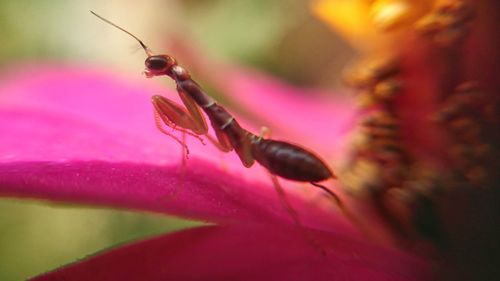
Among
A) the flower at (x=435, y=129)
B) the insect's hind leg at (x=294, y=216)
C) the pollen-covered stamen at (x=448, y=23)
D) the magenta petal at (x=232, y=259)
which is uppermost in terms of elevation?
the pollen-covered stamen at (x=448, y=23)

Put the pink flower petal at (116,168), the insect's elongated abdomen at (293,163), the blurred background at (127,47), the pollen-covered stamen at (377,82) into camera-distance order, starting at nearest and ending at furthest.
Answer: the pink flower petal at (116,168)
the insect's elongated abdomen at (293,163)
the pollen-covered stamen at (377,82)
the blurred background at (127,47)

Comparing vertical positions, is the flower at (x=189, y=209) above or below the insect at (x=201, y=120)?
below

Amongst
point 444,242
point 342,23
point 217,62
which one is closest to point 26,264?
point 217,62

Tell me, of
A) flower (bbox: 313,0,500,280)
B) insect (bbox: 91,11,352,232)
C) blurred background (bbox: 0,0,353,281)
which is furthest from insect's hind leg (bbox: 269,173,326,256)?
blurred background (bbox: 0,0,353,281)

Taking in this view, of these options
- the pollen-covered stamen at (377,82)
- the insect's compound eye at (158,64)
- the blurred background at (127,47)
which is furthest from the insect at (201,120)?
the blurred background at (127,47)

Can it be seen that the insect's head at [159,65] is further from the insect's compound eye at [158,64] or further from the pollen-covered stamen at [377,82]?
the pollen-covered stamen at [377,82]

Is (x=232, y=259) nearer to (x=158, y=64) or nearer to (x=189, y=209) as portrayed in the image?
(x=189, y=209)

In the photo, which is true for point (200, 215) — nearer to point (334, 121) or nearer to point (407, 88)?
point (407, 88)
